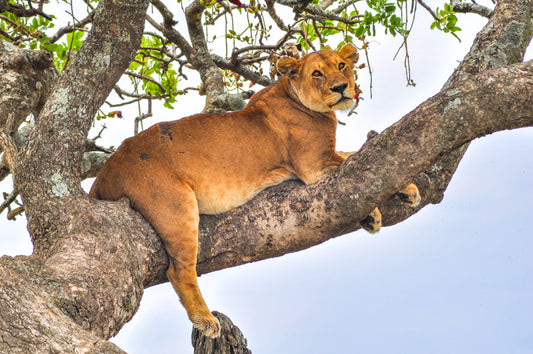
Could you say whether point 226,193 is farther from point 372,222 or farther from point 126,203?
point 372,222

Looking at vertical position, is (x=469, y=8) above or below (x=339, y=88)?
above

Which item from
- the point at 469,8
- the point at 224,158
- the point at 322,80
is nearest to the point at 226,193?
the point at 224,158

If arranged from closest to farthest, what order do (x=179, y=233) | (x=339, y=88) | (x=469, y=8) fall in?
1. (x=179, y=233)
2. (x=339, y=88)
3. (x=469, y=8)

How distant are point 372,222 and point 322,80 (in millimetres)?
1356

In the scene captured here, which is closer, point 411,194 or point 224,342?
point 224,342

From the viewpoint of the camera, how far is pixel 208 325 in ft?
14.1

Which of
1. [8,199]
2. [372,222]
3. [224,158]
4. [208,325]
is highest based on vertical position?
[8,199]

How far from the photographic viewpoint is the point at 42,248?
4180mm

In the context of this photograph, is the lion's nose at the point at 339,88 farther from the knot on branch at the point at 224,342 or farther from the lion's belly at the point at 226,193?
the knot on branch at the point at 224,342

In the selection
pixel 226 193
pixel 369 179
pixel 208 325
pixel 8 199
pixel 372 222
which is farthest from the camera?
pixel 8 199

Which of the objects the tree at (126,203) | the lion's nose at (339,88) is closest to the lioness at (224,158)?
the lion's nose at (339,88)

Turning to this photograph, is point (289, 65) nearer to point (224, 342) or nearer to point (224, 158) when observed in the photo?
point (224, 158)

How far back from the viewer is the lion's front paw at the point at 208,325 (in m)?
4.27

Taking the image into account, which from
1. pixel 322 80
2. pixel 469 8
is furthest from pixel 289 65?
pixel 469 8
